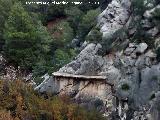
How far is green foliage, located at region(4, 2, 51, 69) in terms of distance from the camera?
37.1 metres

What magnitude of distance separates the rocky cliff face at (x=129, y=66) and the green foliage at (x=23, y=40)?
21.6 ft

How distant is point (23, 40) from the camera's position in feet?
122

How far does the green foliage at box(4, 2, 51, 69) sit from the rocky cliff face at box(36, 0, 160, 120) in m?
6.58

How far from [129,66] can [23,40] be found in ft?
37.2

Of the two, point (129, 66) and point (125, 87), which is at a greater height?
point (129, 66)

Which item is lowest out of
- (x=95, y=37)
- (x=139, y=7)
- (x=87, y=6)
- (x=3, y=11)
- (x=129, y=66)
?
(x=129, y=66)

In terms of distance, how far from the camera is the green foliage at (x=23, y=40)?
37125 mm

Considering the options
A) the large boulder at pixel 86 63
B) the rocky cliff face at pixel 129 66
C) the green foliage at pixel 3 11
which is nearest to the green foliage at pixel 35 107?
the rocky cliff face at pixel 129 66

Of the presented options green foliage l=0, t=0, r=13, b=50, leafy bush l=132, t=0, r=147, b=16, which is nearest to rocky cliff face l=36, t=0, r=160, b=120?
leafy bush l=132, t=0, r=147, b=16

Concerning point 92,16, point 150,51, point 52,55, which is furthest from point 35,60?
point 150,51

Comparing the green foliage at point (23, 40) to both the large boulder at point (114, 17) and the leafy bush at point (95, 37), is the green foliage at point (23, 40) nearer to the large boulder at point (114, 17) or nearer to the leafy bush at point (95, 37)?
the large boulder at point (114, 17)

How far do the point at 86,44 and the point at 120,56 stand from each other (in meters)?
3.08

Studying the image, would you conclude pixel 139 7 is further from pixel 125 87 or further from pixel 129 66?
pixel 125 87

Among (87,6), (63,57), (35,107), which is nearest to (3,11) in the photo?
(87,6)
